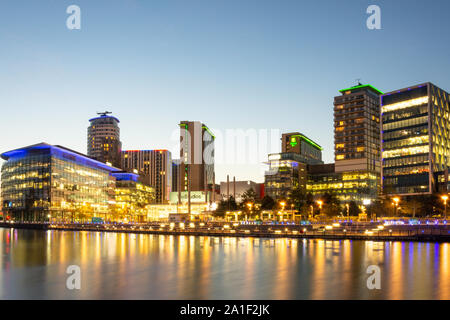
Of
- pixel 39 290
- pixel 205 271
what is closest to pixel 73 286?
pixel 39 290

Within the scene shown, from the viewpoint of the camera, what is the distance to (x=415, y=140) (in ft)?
493

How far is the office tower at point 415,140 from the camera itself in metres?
147

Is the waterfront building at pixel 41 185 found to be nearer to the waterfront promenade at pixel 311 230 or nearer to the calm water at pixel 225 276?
the waterfront promenade at pixel 311 230

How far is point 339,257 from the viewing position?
1806 inches

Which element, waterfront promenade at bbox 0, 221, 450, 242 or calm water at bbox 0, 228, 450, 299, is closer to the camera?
calm water at bbox 0, 228, 450, 299

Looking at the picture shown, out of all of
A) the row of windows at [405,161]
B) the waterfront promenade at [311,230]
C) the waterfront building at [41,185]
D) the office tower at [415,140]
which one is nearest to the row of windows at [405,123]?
the office tower at [415,140]

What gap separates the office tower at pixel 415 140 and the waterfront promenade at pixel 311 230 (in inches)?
2492

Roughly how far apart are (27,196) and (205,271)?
169 m

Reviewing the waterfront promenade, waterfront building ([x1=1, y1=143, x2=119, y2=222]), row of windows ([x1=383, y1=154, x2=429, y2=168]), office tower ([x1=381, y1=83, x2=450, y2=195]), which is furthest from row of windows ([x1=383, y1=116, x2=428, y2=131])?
waterfront building ([x1=1, y1=143, x2=119, y2=222])

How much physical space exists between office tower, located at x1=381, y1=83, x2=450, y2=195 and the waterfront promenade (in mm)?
63293

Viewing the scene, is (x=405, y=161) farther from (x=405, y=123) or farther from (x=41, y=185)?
(x=41, y=185)

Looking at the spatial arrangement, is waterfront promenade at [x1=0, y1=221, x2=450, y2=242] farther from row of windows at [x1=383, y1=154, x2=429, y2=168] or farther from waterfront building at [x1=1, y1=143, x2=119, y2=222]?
row of windows at [x1=383, y1=154, x2=429, y2=168]

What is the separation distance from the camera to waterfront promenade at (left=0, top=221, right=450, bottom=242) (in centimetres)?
7512

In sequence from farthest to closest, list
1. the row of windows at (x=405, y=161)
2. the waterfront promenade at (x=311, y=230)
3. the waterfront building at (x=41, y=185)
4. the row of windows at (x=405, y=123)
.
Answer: the waterfront building at (x=41, y=185) < the row of windows at (x=405, y=123) < the row of windows at (x=405, y=161) < the waterfront promenade at (x=311, y=230)
